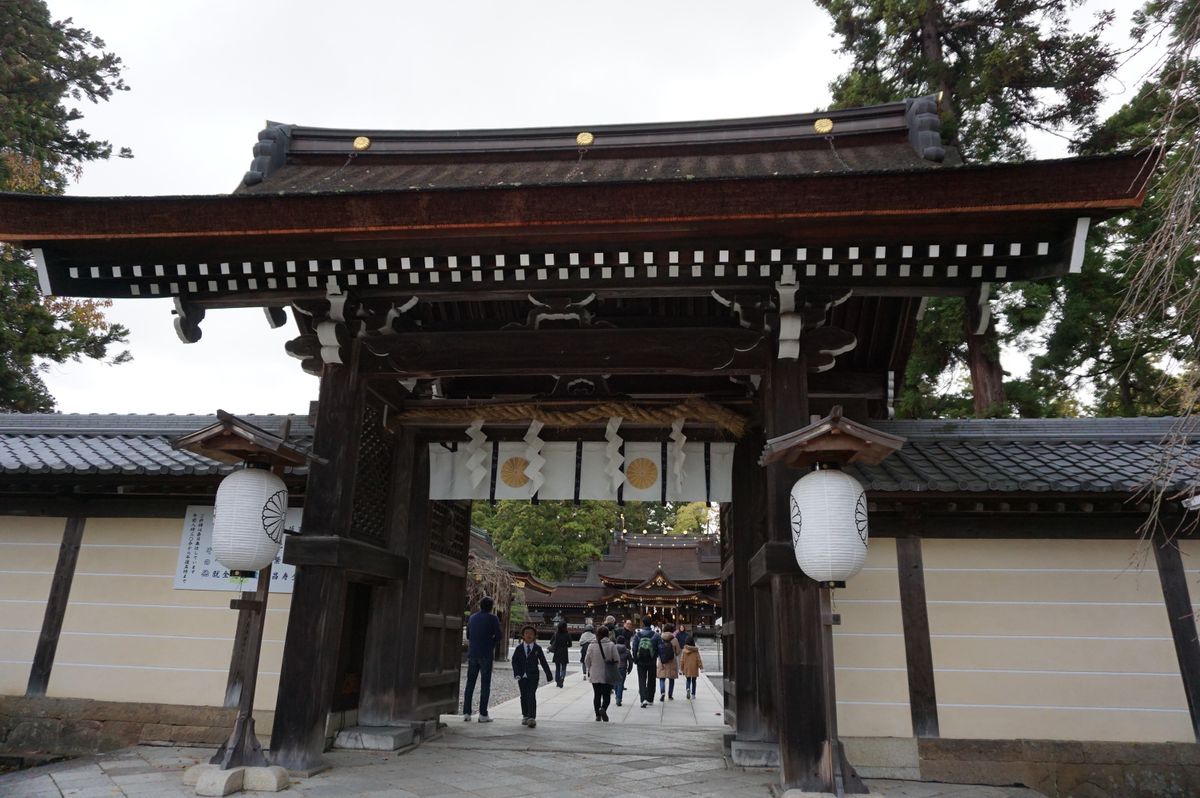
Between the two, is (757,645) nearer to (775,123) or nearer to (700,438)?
(700,438)

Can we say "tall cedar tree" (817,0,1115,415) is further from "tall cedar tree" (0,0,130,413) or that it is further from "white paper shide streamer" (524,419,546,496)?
"tall cedar tree" (0,0,130,413)

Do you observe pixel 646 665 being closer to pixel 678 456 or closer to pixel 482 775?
pixel 678 456

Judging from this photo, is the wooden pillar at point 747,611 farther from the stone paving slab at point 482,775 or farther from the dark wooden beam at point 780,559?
the dark wooden beam at point 780,559

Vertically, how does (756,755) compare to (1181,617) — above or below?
below

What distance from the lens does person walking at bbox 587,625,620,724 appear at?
398 inches

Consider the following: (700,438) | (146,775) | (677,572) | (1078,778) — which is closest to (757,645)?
(700,438)

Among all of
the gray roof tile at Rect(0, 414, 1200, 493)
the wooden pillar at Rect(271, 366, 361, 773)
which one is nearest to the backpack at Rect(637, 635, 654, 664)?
the gray roof tile at Rect(0, 414, 1200, 493)

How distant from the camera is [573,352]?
6059 millimetres

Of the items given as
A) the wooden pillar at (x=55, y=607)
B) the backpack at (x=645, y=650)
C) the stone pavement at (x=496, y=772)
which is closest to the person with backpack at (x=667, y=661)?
the backpack at (x=645, y=650)

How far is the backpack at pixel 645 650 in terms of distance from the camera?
500 inches

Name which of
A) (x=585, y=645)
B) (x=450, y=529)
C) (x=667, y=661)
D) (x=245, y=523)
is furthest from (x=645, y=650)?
(x=245, y=523)

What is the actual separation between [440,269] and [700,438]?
11.4 ft

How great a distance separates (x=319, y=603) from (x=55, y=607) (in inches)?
146

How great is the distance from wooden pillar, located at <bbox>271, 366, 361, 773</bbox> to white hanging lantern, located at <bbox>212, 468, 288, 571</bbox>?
303 mm
